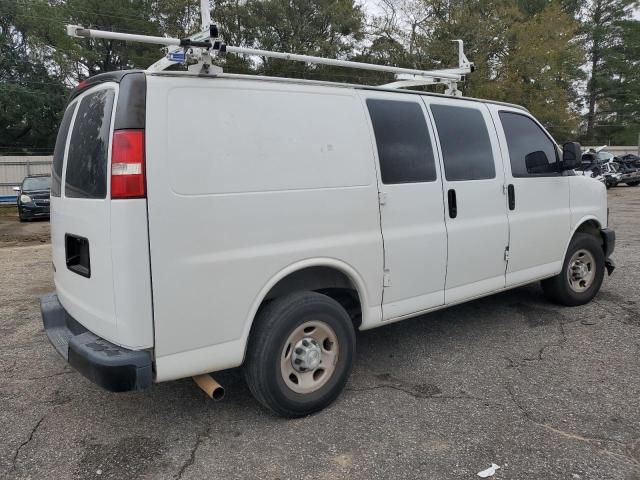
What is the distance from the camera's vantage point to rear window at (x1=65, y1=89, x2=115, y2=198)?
2.83 meters

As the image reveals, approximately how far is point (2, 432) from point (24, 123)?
3626 cm

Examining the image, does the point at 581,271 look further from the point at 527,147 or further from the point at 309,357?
the point at 309,357

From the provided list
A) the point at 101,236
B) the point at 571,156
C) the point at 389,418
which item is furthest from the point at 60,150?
the point at 571,156

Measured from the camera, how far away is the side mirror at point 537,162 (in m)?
4.85

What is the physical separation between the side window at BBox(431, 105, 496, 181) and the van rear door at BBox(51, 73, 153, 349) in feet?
7.94

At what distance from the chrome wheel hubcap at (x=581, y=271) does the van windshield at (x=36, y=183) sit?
51.2ft

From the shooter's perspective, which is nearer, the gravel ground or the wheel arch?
the gravel ground

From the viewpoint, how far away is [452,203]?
13.5 ft

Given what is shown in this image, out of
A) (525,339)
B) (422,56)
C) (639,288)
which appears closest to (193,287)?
Result: (525,339)

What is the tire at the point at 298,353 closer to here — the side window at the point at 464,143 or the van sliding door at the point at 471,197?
the van sliding door at the point at 471,197

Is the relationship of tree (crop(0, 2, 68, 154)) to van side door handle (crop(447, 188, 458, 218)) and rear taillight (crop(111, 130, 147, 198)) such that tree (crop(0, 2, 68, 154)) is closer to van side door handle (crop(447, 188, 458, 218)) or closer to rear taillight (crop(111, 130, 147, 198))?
van side door handle (crop(447, 188, 458, 218))

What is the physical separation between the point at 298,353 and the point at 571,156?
3.40 meters

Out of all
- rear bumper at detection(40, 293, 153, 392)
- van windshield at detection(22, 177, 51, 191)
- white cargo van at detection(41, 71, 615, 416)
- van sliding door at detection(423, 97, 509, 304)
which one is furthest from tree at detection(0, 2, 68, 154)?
rear bumper at detection(40, 293, 153, 392)

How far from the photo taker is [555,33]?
109 feet
